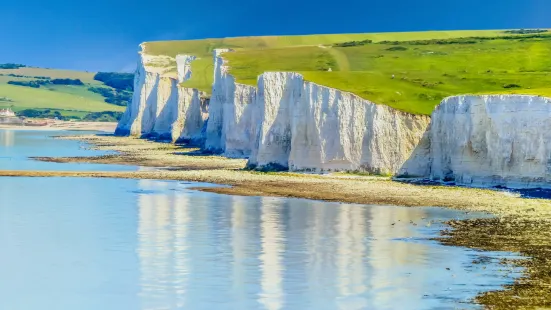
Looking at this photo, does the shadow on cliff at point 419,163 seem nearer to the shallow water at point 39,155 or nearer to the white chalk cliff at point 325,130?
the white chalk cliff at point 325,130

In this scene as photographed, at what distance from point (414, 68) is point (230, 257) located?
157ft

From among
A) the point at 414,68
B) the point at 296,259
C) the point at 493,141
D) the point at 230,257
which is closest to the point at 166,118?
the point at 414,68

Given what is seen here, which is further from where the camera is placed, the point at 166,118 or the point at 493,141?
the point at 166,118

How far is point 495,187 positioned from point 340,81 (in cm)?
1496

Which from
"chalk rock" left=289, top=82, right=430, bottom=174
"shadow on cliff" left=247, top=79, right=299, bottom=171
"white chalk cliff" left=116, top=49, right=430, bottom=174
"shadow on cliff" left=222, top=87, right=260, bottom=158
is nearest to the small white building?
"white chalk cliff" left=116, top=49, right=430, bottom=174

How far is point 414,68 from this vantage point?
2906 inches

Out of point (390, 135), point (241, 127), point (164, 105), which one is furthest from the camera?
point (164, 105)

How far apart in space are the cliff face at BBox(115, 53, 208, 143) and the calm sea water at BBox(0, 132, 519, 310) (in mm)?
59388

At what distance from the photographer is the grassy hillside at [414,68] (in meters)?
58.3

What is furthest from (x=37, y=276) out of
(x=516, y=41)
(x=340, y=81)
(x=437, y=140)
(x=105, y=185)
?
(x=516, y=41)

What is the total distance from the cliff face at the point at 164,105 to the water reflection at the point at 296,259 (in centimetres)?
6075

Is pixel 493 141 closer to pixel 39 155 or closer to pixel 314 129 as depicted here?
pixel 314 129

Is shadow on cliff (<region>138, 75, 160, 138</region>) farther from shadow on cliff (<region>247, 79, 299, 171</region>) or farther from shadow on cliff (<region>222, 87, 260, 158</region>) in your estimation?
shadow on cliff (<region>247, 79, 299, 171</region>)

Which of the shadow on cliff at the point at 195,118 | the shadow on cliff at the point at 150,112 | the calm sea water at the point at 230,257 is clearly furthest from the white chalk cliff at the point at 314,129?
the shadow on cliff at the point at 150,112
